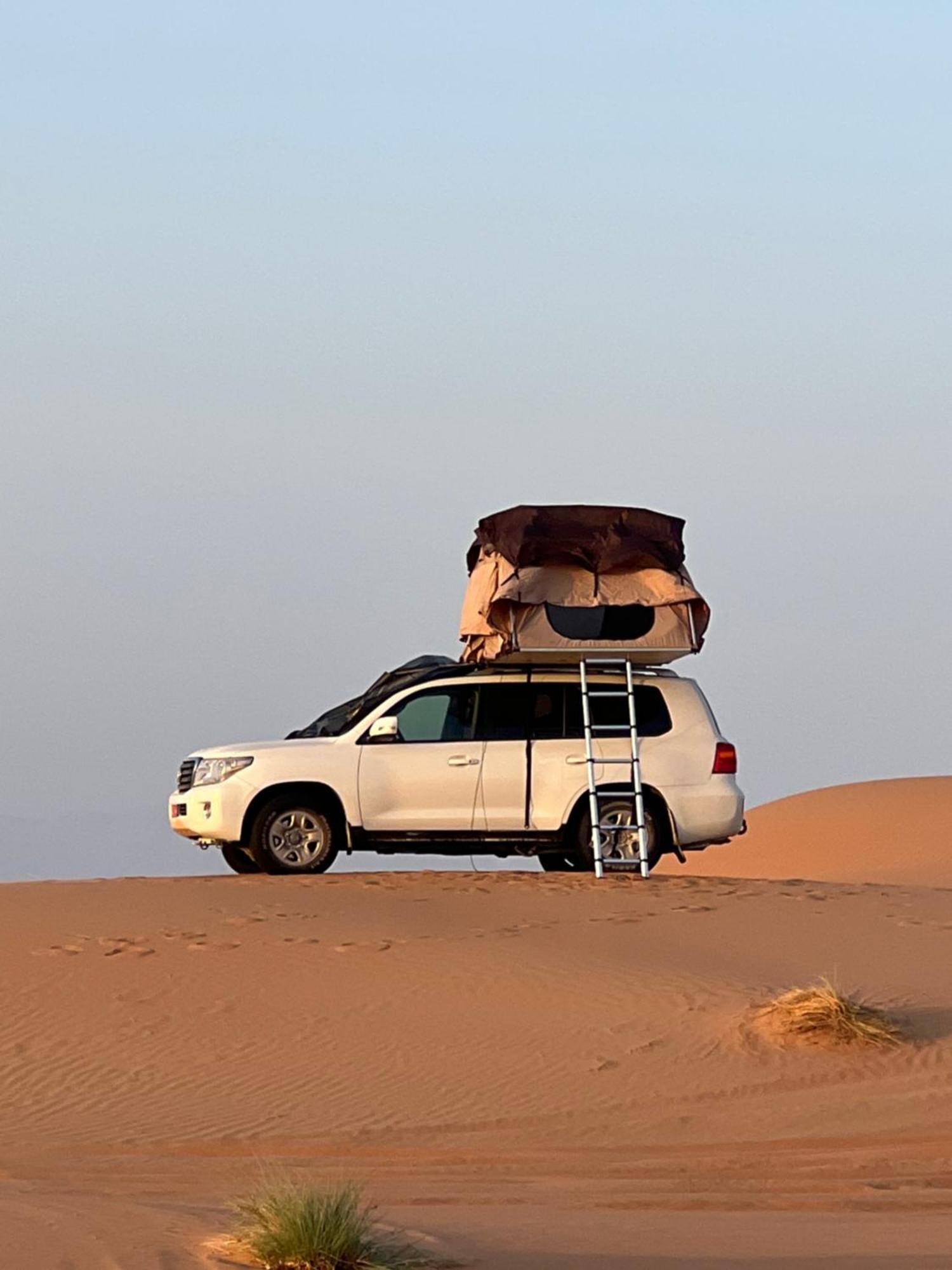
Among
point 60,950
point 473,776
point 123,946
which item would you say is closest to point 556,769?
point 473,776

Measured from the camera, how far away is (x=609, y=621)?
748 inches

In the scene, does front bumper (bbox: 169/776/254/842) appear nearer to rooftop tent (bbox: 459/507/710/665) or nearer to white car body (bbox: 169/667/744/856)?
white car body (bbox: 169/667/744/856)

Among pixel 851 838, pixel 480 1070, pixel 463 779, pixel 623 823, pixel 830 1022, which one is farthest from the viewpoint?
pixel 851 838

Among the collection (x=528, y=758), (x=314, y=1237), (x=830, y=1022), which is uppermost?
(x=528, y=758)

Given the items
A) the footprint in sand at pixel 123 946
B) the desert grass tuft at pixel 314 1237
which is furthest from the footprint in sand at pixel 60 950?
the desert grass tuft at pixel 314 1237

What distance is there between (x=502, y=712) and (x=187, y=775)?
10.1 ft

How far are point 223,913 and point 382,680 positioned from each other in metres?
4.30

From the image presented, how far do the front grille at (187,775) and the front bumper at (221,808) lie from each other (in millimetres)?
269

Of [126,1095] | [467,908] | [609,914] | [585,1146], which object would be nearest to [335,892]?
[467,908]

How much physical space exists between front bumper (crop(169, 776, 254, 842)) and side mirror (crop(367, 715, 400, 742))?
4.04 feet

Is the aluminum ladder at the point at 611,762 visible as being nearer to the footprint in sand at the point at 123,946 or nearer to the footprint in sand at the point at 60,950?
the footprint in sand at the point at 123,946

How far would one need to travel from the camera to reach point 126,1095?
41.2ft

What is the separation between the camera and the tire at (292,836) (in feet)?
61.6

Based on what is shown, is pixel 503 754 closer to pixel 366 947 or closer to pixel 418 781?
pixel 418 781
